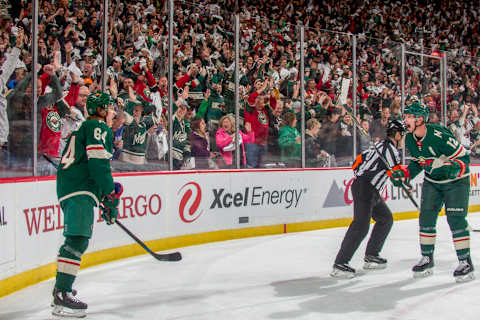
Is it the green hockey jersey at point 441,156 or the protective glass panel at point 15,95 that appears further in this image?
the protective glass panel at point 15,95

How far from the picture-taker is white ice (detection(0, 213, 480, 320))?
11.4ft

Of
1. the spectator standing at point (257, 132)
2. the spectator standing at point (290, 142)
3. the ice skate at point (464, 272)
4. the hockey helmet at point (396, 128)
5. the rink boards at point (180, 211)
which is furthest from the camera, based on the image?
the spectator standing at point (290, 142)

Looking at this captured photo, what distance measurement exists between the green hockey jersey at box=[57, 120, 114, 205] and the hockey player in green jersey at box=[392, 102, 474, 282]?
2282mm

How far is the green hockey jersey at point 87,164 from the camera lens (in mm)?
3361

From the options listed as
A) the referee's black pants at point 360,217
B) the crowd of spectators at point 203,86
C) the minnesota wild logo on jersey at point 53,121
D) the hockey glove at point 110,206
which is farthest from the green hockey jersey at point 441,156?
the minnesota wild logo on jersey at point 53,121

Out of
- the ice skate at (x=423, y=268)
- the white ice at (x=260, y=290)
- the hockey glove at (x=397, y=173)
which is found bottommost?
the white ice at (x=260, y=290)

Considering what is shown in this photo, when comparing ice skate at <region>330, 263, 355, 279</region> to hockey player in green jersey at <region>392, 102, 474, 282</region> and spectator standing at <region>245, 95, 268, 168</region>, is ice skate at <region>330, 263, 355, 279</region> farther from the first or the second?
spectator standing at <region>245, 95, 268, 168</region>

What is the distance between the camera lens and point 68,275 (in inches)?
133

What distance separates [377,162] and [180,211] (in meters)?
2.58

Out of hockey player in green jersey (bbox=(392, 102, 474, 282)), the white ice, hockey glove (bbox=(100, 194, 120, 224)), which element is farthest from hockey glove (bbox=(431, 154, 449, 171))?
hockey glove (bbox=(100, 194, 120, 224))

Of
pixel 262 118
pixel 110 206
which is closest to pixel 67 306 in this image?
pixel 110 206

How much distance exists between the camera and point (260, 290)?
4102mm

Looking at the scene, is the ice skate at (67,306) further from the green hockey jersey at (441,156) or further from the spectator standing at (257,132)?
the spectator standing at (257,132)

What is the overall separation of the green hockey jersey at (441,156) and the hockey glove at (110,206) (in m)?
2.38
